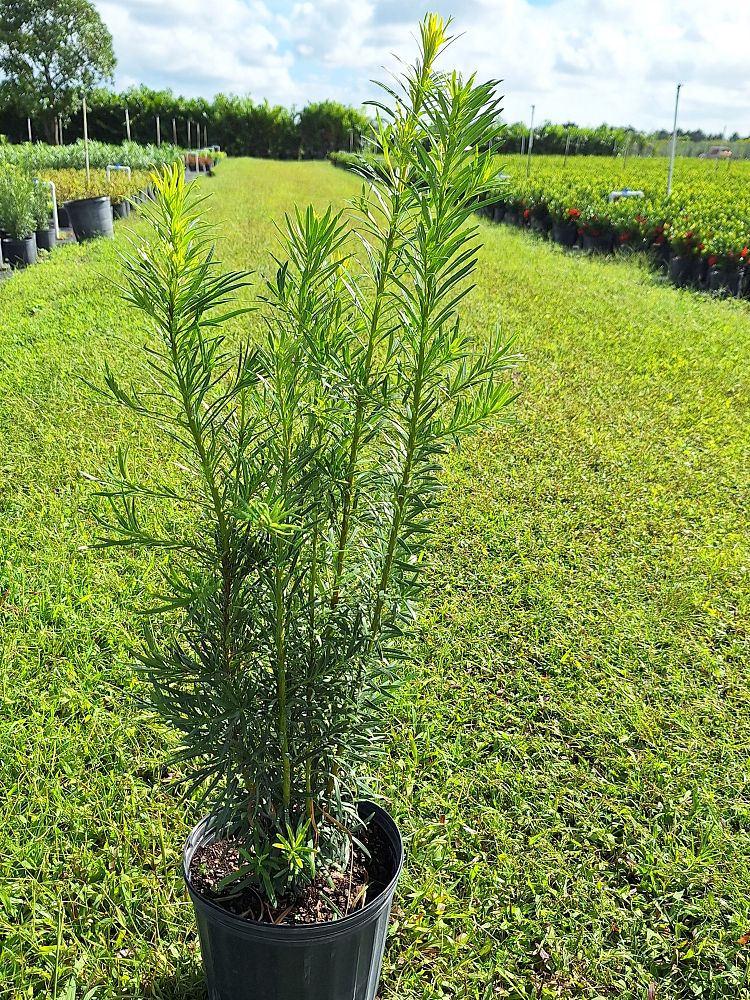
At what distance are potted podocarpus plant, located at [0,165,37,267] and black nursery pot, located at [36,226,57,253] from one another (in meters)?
0.79

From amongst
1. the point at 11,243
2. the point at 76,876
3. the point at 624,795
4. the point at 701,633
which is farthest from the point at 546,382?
the point at 11,243

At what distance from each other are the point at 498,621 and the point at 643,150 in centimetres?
6280

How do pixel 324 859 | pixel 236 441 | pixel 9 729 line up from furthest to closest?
pixel 9 729 < pixel 324 859 < pixel 236 441

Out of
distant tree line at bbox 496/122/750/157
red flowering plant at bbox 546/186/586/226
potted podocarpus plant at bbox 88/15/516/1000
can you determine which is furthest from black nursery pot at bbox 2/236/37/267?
distant tree line at bbox 496/122/750/157

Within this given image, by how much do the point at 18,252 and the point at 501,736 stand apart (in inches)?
394

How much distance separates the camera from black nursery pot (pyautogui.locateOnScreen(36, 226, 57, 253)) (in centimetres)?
1151

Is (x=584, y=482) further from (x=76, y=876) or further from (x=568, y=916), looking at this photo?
(x=76, y=876)

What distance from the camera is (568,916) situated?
2.36 meters

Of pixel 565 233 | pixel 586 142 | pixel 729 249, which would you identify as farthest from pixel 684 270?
pixel 586 142

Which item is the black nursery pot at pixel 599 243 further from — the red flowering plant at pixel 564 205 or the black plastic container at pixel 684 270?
the black plastic container at pixel 684 270

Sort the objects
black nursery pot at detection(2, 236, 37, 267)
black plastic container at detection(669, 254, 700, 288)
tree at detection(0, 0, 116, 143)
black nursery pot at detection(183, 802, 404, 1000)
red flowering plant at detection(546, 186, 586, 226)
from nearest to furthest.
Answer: black nursery pot at detection(183, 802, 404, 1000) → black nursery pot at detection(2, 236, 37, 267) → black plastic container at detection(669, 254, 700, 288) → red flowering plant at detection(546, 186, 586, 226) → tree at detection(0, 0, 116, 143)

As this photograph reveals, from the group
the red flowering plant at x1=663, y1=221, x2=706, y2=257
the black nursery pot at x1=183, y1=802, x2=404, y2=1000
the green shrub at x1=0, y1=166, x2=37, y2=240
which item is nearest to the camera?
the black nursery pot at x1=183, y1=802, x2=404, y2=1000

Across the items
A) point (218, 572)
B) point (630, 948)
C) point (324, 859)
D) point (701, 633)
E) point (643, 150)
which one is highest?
point (643, 150)

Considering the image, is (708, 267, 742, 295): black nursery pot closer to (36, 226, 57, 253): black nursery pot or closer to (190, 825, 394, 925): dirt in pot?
(36, 226, 57, 253): black nursery pot
